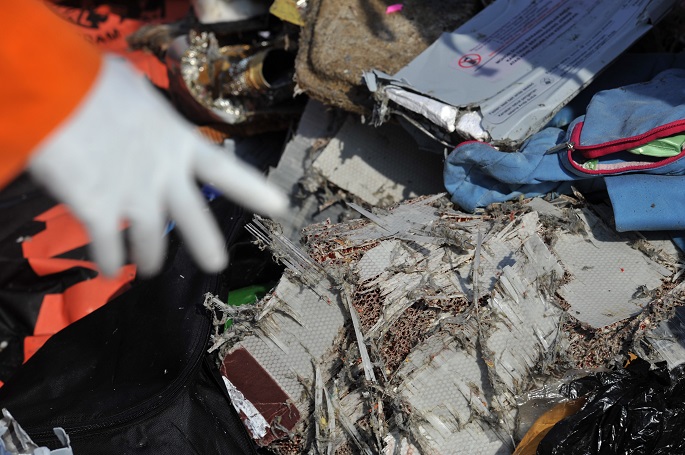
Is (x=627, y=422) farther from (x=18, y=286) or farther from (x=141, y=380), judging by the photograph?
(x=18, y=286)

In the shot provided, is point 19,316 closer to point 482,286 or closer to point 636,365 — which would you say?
point 482,286

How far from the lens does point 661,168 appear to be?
168cm

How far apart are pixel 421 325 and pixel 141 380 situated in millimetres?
656

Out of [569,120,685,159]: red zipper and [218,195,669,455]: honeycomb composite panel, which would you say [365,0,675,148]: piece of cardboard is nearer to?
[569,120,685,159]: red zipper

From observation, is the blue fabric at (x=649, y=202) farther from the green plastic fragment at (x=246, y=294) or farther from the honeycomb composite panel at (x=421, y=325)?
the green plastic fragment at (x=246, y=294)

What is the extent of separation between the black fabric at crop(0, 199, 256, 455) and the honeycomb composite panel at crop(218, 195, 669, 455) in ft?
0.35

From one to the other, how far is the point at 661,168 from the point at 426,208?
Result: 587mm

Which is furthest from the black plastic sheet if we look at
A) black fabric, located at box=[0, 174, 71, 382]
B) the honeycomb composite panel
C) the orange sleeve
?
black fabric, located at box=[0, 174, 71, 382]

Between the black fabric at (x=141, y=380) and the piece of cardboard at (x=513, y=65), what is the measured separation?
0.62 meters

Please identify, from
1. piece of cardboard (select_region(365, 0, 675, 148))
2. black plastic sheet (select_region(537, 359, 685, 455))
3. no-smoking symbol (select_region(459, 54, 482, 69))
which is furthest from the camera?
no-smoking symbol (select_region(459, 54, 482, 69))

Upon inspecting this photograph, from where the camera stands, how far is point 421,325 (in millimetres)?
1603

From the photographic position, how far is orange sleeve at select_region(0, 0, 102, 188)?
76 centimetres

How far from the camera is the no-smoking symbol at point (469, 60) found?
2.03 m

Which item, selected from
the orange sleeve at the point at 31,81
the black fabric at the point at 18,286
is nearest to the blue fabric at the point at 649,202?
the orange sleeve at the point at 31,81
